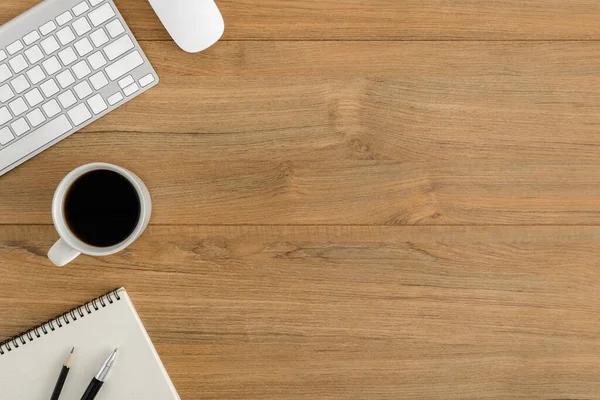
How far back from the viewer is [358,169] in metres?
0.71

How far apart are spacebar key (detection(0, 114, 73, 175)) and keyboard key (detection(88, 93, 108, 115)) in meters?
0.03

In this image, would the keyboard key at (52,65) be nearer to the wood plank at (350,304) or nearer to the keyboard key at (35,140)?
the keyboard key at (35,140)

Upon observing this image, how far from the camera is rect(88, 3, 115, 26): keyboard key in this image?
0.68m

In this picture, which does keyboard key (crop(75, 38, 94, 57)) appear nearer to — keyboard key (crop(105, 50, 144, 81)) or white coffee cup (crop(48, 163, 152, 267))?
keyboard key (crop(105, 50, 144, 81))

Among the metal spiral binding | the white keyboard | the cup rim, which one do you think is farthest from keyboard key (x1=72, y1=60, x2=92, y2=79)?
the metal spiral binding

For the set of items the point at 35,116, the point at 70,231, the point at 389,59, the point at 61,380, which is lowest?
the point at 61,380

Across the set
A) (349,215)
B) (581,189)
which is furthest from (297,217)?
(581,189)

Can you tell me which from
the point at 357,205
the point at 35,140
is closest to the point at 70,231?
the point at 35,140

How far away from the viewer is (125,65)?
2.25 feet

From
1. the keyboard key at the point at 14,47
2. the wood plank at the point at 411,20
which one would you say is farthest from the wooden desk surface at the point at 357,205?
the keyboard key at the point at 14,47

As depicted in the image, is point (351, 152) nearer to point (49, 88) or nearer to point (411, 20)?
point (411, 20)

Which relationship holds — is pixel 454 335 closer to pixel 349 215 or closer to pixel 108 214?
pixel 349 215

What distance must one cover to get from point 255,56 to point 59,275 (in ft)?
1.11

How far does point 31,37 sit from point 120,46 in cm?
10
